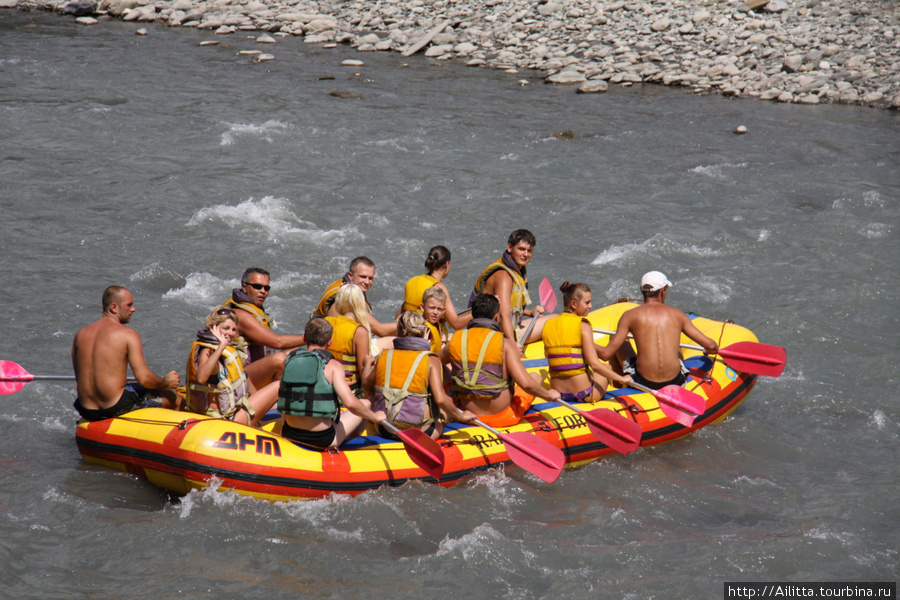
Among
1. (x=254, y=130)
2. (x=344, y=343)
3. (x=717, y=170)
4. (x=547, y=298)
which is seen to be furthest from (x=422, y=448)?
(x=254, y=130)

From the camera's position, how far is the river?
5402 millimetres

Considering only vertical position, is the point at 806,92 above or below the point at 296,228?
above

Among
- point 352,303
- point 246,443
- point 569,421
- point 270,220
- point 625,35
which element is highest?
point 625,35

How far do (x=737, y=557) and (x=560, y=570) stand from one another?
1.18 meters

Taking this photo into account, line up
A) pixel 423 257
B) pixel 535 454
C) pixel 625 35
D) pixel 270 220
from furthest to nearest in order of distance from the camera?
pixel 625 35, pixel 270 220, pixel 423 257, pixel 535 454

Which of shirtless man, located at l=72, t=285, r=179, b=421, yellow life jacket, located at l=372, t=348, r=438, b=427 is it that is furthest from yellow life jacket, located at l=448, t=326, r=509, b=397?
shirtless man, located at l=72, t=285, r=179, b=421

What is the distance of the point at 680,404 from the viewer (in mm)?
6688

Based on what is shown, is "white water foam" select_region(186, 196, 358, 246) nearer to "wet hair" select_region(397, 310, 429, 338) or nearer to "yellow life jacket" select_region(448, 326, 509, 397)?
"yellow life jacket" select_region(448, 326, 509, 397)

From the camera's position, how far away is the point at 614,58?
64.2 feet

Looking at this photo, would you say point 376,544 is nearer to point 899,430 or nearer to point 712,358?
point 712,358

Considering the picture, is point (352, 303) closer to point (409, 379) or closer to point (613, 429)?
point (409, 379)

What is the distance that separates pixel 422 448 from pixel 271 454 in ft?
3.22

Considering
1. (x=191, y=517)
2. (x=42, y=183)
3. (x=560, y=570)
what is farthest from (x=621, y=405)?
(x=42, y=183)

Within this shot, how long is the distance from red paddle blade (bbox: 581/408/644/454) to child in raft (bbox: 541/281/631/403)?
365 millimetres
